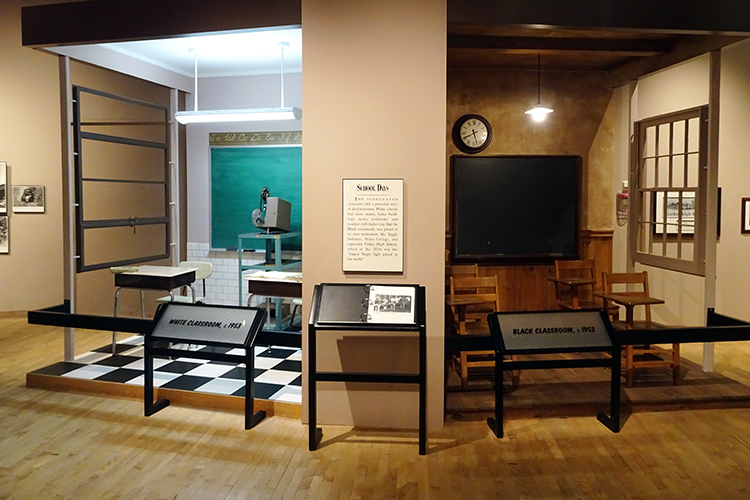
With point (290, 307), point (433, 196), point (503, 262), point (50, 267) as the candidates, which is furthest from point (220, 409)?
point (50, 267)

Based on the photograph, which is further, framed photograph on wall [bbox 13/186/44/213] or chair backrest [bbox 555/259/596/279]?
framed photograph on wall [bbox 13/186/44/213]

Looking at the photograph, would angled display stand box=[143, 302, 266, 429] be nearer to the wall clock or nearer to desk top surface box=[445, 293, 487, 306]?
desk top surface box=[445, 293, 487, 306]

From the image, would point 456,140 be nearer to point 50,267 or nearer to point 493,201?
point 493,201

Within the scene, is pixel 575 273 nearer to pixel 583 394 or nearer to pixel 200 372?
pixel 583 394

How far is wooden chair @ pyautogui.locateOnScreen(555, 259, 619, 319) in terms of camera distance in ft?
20.3

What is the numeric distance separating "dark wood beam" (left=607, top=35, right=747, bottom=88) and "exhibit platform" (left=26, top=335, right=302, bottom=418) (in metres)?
4.43

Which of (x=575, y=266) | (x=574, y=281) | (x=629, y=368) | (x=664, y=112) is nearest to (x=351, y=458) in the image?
(x=629, y=368)

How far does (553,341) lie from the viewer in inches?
156

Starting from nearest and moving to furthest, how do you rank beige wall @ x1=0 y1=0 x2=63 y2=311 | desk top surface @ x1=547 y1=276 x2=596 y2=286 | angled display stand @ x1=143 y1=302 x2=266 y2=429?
angled display stand @ x1=143 y1=302 x2=266 y2=429
desk top surface @ x1=547 y1=276 x2=596 y2=286
beige wall @ x1=0 y1=0 x2=63 y2=311

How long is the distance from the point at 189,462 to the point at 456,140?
447cm

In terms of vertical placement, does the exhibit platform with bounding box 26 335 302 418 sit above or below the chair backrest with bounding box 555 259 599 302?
below

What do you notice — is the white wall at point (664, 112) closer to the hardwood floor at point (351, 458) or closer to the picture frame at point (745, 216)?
the picture frame at point (745, 216)

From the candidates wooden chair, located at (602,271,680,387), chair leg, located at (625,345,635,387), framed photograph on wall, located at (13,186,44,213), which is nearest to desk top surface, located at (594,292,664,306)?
wooden chair, located at (602,271,680,387)

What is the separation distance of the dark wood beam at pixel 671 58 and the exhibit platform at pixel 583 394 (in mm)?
2728
